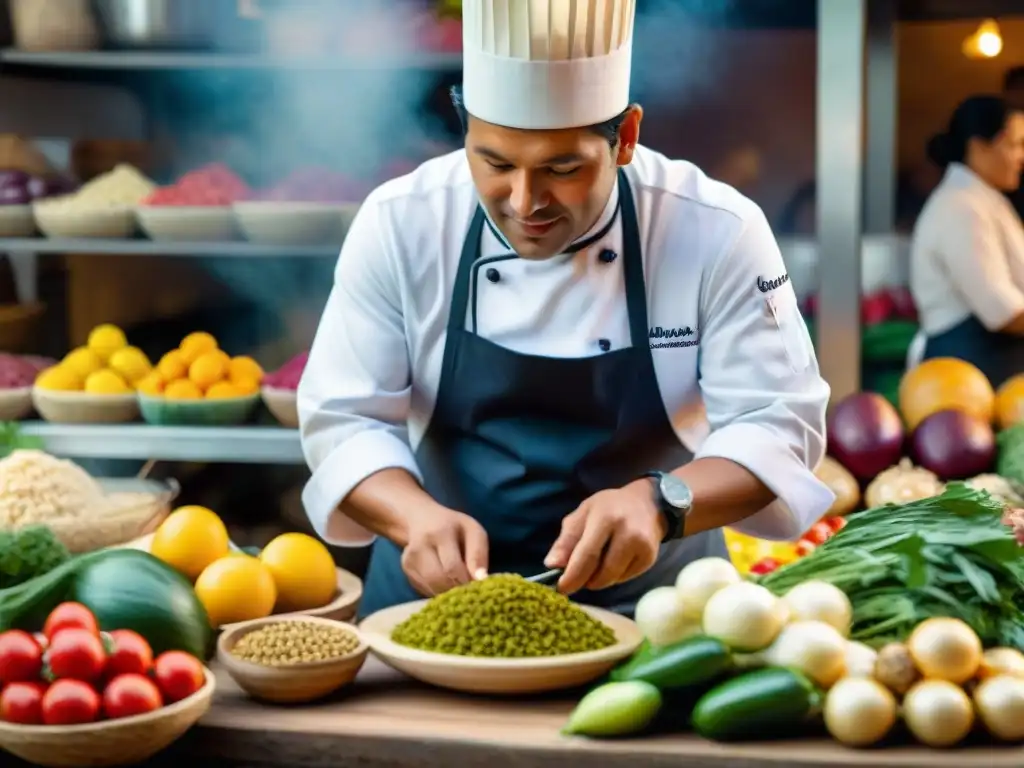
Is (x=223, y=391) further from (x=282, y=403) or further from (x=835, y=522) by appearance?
(x=835, y=522)

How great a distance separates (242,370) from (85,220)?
0.61 meters

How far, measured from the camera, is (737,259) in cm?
214

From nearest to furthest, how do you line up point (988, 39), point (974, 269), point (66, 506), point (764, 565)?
point (66, 506) → point (764, 565) → point (974, 269) → point (988, 39)

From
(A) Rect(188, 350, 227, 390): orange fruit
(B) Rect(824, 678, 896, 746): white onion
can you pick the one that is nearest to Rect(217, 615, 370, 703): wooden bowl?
(B) Rect(824, 678, 896, 746): white onion

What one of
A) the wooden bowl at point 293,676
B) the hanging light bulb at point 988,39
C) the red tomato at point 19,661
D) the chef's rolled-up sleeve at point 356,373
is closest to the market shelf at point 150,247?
the chef's rolled-up sleeve at point 356,373

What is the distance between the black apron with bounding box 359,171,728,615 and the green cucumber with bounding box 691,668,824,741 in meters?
0.60

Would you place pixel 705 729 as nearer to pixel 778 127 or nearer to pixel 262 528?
pixel 262 528

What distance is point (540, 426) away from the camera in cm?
219

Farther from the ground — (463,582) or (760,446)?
(760,446)

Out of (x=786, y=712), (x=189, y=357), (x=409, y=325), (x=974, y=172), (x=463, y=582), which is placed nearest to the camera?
(x=786, y=712)

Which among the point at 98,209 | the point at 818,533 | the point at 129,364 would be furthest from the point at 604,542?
the point at 98,209

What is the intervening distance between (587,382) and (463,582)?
416 mm

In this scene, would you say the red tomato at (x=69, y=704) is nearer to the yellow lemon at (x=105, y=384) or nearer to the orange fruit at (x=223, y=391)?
the orange fruit at (x=223, y=391)

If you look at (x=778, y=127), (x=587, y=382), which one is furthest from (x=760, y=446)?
(x=778, y=127)
